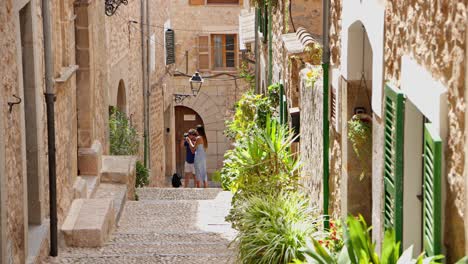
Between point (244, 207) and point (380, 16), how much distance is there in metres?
3.44

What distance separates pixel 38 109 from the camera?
962 centimetres

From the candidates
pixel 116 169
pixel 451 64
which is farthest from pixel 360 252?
pixel 116 169

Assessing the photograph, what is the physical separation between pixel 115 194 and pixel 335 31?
21.0 ft

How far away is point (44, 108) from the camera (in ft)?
33.1

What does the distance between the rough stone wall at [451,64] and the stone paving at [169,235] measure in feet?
15.3

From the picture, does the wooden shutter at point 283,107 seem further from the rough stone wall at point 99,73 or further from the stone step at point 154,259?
the stone step at point 154,259

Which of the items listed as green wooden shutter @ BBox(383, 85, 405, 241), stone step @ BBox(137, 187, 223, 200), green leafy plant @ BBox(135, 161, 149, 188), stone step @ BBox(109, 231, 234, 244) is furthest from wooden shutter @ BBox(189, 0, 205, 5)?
green wooden shutter @ BBox(383, 85, 405, 241)

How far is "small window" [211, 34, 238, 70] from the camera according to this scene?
28312 millimetres

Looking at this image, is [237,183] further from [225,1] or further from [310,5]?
[225,1]

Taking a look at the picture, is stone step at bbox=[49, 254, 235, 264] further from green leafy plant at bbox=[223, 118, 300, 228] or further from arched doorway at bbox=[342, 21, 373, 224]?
arched doorway at bbox=[342, 21, 373, 224]

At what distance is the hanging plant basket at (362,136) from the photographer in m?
6.90

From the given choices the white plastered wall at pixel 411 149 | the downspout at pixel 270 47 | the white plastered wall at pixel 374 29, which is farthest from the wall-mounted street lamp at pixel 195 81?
the white plastered wall at pixel 411 149

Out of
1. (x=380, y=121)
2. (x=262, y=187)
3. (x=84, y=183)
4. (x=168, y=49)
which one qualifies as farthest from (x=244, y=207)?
(x=168, y=49)

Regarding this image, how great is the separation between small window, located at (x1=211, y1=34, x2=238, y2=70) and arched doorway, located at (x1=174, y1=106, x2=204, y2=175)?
1.92m
